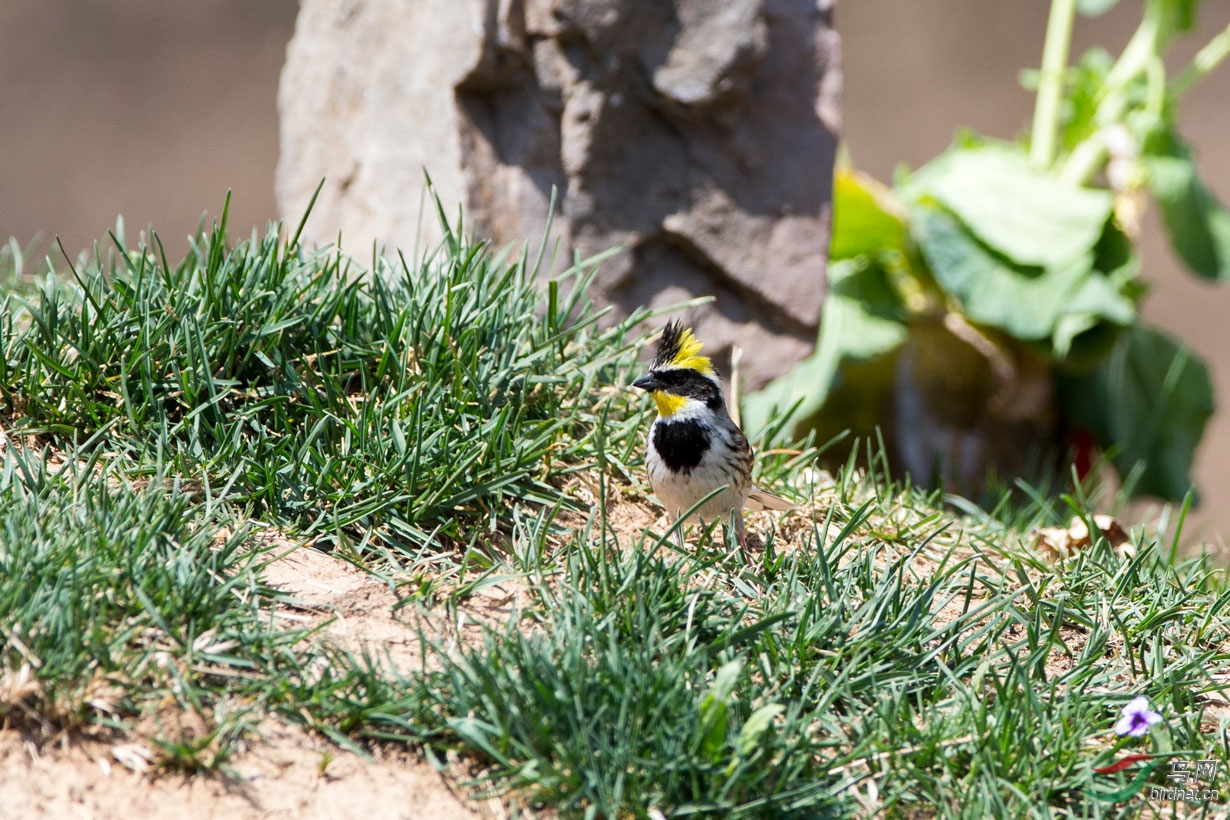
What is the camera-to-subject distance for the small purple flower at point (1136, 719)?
107 inches

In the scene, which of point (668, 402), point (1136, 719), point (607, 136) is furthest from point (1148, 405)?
point (1136, 719)

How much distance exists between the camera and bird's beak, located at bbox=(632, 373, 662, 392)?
3705 millimetres

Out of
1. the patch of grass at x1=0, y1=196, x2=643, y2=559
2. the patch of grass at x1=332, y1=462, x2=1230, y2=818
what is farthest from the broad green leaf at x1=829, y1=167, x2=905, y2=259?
the patch of grass at x1=332, y1=462, x2=1230, y2=818

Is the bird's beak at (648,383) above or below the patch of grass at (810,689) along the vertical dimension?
above

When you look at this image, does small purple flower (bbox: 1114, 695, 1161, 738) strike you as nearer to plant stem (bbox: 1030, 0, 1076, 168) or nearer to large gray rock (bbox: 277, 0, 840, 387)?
large gray rock (bbox: 277, 0, 840, 387)

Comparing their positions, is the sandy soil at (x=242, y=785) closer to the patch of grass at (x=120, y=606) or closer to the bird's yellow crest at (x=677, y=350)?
the patch of grass at (x=120, y=606)

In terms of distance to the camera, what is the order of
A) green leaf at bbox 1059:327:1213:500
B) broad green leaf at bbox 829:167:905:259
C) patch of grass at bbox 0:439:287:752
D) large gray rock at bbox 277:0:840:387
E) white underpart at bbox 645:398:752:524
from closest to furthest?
patch of grass at bbox 0:439:287:752
white underpart at bbox 645:398:752:524
large gray rock at bbox 277:0:840:387
broad green leaf at bbox 829:167:905:259
green leaf at bbox 1059:327:1213:500

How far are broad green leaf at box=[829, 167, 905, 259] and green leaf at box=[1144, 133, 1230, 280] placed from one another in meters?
1.65

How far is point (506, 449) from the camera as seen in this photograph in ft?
11.7

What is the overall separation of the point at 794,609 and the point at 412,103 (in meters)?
3.23

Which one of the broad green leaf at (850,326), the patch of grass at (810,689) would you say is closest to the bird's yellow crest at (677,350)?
the patch of grass at (810,689)

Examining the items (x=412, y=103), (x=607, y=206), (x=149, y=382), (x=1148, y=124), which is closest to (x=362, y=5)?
(x=412, y=103)

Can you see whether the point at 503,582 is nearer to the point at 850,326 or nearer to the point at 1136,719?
the point at 1136,719

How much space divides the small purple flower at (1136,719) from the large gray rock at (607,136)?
2.92 m
